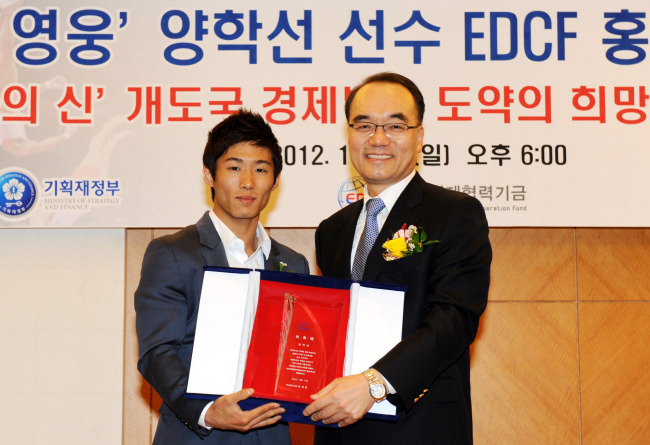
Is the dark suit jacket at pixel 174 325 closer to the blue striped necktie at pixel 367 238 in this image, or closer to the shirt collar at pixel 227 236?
the shirt collar at pixel 227 236

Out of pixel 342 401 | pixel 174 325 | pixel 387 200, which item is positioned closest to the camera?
pixel 342 401

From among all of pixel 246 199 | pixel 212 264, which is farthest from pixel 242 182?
pixel 212 264

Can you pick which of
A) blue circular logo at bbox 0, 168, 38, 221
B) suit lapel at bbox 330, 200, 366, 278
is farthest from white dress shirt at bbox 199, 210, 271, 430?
blue circular logo at bbox 0, 168, 38, 221

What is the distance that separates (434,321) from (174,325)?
0.75m

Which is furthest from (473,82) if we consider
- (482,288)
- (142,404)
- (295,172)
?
(142,404)

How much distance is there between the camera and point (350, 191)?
366 centimetres

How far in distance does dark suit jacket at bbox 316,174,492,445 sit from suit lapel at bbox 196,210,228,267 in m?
0.45

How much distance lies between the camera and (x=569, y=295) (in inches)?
155

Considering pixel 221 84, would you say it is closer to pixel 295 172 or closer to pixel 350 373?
pixel 295 172

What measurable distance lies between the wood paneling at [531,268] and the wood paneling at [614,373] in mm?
192

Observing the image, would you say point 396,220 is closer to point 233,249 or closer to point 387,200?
point 387,200

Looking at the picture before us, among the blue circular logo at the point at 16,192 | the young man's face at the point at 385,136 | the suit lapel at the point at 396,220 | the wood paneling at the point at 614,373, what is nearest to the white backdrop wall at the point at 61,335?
the blue circular logo at the point at 16,192

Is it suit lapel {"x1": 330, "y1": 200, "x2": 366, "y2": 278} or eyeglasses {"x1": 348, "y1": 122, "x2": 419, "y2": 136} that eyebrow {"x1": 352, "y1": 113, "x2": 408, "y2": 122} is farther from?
suit lapel {"x1": 330, "y1": 200, "x2": 366, "y2": 278}

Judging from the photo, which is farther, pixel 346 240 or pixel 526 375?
pixel 526 375
